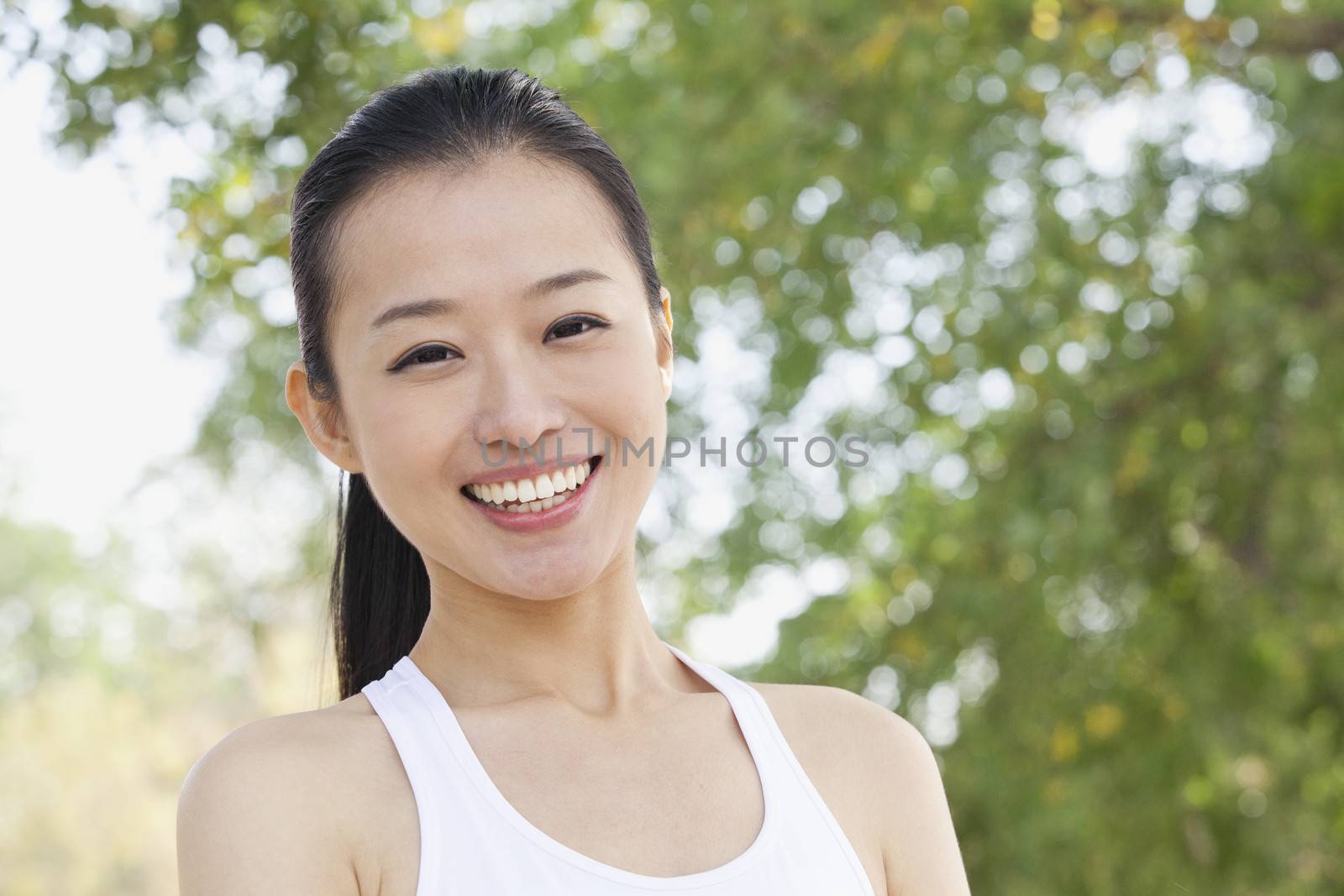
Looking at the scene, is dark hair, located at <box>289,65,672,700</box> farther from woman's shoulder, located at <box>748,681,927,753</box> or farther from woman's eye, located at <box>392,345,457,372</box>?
woman's shoulder, located at <box>748,681,927,753</box>

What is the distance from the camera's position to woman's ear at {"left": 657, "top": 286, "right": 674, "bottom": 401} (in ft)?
5.02

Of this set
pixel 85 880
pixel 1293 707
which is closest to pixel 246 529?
pixel 1293 707

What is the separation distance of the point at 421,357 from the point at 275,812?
0.40 meters

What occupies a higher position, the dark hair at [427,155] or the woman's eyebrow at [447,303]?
the dark hair at [427,155]

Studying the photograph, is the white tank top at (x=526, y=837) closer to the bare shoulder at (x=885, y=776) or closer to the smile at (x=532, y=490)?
the bare shoulder at (x=885, y=776)

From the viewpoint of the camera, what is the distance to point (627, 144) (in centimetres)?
373

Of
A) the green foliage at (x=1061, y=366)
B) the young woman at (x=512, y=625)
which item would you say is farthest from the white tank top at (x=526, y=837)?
the green foliage at (x=1061, y=366)

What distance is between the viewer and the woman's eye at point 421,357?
1315mm

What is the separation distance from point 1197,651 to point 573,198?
2.98 meters

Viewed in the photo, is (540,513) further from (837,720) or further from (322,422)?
(837,720)

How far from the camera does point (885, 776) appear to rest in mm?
1453

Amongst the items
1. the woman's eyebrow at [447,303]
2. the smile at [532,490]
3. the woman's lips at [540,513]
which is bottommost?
the woman's lips at [540,513]

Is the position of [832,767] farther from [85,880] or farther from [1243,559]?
[85,880]

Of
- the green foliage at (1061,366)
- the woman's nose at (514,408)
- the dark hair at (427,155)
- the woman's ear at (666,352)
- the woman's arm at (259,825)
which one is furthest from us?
the green foliage at (1061,366)
